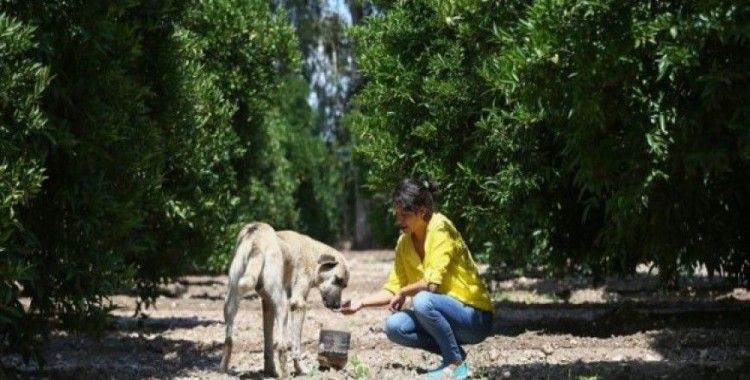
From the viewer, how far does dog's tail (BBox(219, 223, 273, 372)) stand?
30.8 ft

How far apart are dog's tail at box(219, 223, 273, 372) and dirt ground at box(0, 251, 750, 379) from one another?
0.63 meters

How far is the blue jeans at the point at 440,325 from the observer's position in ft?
30.0

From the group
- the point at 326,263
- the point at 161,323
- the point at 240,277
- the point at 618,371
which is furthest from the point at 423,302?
the point at 161,323

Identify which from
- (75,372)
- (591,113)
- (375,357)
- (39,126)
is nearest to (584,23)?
(591,113)

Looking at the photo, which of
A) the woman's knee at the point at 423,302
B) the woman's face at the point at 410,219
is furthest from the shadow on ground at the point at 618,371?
the woman's face at the point at 410,219

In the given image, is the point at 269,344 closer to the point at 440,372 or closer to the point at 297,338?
the point at 297,338

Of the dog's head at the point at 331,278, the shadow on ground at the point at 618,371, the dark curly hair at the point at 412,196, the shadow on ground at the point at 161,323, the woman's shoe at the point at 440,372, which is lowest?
the shadow on ground at the point at 618,371

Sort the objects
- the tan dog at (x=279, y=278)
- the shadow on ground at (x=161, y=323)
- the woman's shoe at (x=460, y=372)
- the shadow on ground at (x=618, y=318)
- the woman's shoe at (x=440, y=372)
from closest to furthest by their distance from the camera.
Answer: the woman's shoe at (x=460, y=372) → the woman's shoe at (x=440, y=372) → the tan dog at (x=279, y=278) → the shadow on ground at (x=618, y=318) → the shadow on ground at (x=161, y=323)

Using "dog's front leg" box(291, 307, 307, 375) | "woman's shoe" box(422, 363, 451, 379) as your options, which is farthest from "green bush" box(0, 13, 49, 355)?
"woman's shoe" box(422, 363, 451, 379)

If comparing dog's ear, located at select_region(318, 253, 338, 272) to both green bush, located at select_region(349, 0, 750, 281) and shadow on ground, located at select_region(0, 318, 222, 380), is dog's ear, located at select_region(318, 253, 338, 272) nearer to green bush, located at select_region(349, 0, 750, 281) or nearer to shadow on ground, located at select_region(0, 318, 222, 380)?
shadow on ground, located at select_region(0, 318, 222, 380)

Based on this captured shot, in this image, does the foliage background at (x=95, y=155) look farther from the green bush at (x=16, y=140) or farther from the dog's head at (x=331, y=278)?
the dog's head at (x=331, y=278)

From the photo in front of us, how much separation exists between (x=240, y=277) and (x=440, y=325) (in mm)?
1717

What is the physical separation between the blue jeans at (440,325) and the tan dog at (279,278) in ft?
2.73

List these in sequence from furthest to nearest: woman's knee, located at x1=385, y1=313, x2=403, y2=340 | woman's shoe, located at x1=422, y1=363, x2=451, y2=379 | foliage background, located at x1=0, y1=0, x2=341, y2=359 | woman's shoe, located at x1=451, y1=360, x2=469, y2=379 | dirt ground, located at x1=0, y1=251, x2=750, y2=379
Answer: dirt ground, located at x1=0, y1=251, x2=750, y2=379
woman's knee, located at x1=385, y1=313, x2=403, y2=340
woman's shoe, located at x1=422, y1=363, x2=451, y2=379
woman's shoe, located at x1=451, y1=360, x2=469, y2=379
foliage background, located at x1=0, y1=0, x2=341, y2=359
